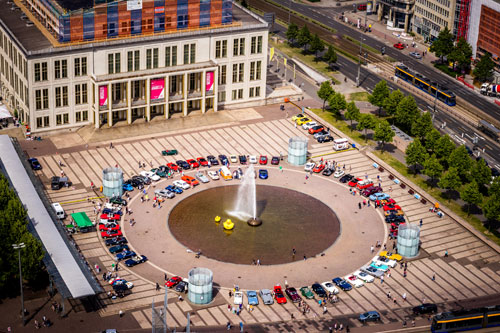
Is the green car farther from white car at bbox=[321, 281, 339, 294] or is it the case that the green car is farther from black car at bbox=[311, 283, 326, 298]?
white car at bbox=[321, 281, 339, 294]

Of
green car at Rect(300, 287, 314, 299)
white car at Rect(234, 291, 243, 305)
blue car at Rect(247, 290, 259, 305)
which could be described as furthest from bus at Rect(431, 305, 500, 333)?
white car at Rect(234, 291, 243, 305)

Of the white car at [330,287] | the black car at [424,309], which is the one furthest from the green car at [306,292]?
the black car at [424,309]

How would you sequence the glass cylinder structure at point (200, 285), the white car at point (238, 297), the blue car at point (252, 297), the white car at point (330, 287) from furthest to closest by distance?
1. the white car at point (330, 287)
2. the white car at point (238, 297)
3. the blue car at point (252, 297)
4. the glass cylinder structure at point (200, 285)

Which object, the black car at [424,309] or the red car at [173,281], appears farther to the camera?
the red car at [173,281]

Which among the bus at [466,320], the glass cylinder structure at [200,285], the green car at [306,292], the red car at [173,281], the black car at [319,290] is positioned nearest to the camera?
the bus at [466,320]

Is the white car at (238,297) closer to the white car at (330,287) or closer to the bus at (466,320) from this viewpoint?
the white car at (330,287)

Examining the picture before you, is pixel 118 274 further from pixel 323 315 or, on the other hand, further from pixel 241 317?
pixel 323 315
